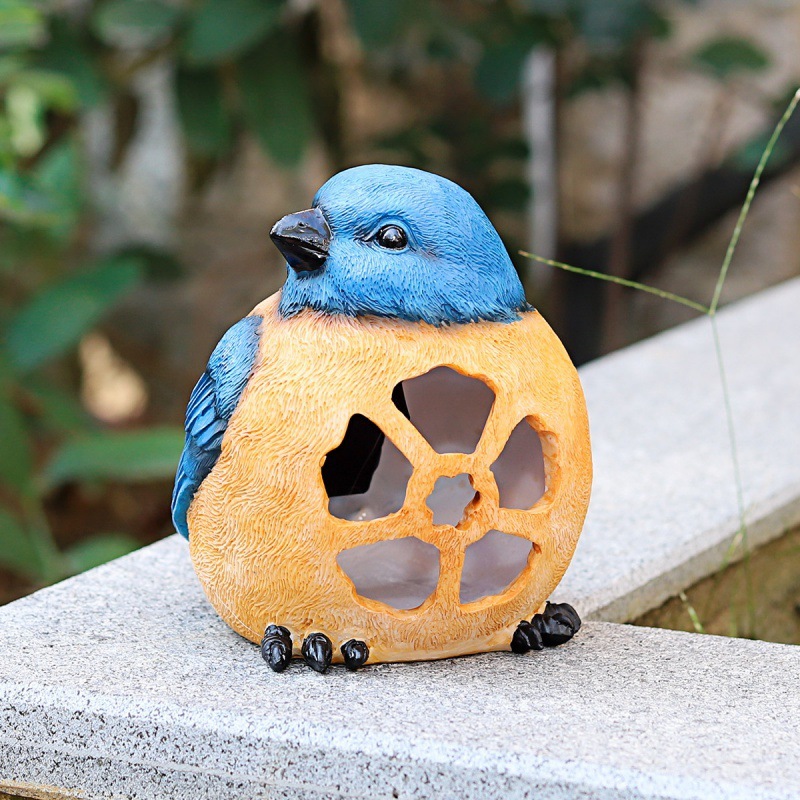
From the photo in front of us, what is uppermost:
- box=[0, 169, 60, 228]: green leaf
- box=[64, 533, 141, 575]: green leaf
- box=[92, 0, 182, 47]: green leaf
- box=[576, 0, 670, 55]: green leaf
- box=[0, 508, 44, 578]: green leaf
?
box=[92, 0, 182, 47]: green leaf

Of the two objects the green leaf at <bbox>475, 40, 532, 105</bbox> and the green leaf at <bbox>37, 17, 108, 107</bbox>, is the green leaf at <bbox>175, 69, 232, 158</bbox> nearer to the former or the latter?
the green leaf at <bbox>37, 17, 108, 107</bbox>

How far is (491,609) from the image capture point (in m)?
1.28

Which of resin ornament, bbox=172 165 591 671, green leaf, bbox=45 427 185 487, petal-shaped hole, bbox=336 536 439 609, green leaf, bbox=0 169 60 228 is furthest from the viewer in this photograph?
green leaf, bbox=45 427 185 487

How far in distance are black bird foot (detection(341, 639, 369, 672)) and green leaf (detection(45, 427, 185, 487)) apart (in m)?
1.17

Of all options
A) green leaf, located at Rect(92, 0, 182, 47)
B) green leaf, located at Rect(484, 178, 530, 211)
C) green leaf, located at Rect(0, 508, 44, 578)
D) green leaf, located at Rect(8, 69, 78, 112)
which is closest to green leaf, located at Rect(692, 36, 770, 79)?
green leaf, located at Rect(484, 178, 530, 211)

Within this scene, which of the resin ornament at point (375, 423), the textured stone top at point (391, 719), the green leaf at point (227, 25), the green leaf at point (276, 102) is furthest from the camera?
the green leaf at point (276, 102)

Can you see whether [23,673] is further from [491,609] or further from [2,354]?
[2,354]

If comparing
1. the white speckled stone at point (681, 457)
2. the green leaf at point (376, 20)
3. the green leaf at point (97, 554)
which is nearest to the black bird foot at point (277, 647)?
the white speckled stone at point (681, 457)

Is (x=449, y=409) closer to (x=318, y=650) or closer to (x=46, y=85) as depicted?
(x=318, y=650)

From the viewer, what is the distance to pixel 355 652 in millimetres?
1258

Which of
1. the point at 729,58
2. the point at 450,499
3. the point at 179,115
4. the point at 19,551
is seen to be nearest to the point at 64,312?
the point at 19,551

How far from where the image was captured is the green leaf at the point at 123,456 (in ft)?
7.89

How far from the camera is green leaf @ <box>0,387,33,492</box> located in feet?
7.92

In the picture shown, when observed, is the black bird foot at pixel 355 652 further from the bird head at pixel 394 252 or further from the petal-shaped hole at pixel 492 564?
the bird head at pixel 394 252
